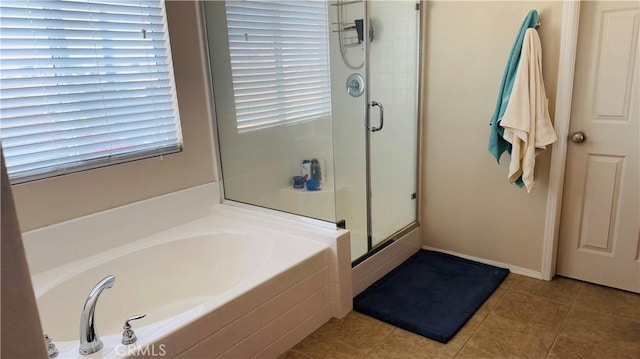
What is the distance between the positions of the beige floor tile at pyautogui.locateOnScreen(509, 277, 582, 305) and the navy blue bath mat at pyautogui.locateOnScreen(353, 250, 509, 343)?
121 mm

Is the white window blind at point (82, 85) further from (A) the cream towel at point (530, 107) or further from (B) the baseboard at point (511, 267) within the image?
(B) the baseboard at point (511, 267)

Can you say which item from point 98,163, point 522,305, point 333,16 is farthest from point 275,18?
point 522,305

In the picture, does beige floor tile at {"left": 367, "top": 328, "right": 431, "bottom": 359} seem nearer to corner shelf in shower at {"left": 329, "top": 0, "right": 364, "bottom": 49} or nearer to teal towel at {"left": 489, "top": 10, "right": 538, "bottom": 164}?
teal towel at {"left": 489, "top": 10, "right": 538, "bottom": 164}

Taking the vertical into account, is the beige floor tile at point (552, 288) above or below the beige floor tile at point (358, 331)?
below

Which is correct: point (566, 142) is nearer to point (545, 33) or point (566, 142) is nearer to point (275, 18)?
point (545, 33)

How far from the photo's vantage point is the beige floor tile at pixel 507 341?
2.04 meters

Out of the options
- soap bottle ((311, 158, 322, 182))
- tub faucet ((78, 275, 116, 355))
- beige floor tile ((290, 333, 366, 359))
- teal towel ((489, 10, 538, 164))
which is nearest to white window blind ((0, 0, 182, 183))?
tub faucet ((78, 275, 116, 355))

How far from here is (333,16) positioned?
272cm

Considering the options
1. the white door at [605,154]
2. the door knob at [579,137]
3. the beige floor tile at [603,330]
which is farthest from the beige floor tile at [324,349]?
the door knob at [579,137]

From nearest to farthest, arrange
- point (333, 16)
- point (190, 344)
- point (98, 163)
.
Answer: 1. point (190, 344)
2. point (98, 163)
3. point (333, 16)

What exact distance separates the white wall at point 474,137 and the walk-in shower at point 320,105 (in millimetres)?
165

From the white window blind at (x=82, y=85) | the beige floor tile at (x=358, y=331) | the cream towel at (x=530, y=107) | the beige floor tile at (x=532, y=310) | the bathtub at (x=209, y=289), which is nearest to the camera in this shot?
the bathtub at (x=209, y=289)

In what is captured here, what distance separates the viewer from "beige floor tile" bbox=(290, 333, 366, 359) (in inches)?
81.6

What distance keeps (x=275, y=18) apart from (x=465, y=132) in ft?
4.69
